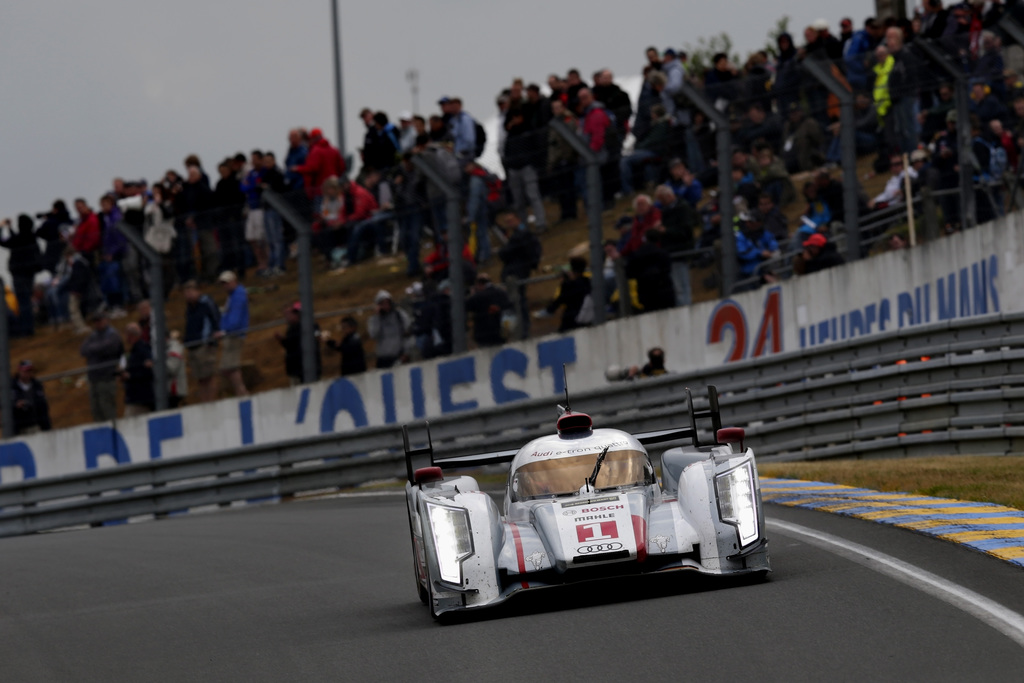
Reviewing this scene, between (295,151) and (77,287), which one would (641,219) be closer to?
(295,151)

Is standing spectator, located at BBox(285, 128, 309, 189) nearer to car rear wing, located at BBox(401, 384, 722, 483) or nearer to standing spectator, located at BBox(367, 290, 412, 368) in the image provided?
standing spectator, located at BBox(367, 290, 412, 368)

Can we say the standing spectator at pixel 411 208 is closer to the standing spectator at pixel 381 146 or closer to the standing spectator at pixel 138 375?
the standing spectator at pixel 381 146

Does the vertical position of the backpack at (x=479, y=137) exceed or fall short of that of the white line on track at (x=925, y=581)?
it exceeds it

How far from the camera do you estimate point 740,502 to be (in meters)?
8.03

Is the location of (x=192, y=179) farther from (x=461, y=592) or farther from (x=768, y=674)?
(x=768, y=674)

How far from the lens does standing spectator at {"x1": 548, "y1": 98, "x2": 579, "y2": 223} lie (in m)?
17.0

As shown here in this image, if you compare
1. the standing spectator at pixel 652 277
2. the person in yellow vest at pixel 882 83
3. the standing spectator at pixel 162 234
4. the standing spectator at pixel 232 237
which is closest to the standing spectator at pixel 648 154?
Answer: the standing spectator at pixel 652 277

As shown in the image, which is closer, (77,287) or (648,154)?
(648,154)

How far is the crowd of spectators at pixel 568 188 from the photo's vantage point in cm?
1548

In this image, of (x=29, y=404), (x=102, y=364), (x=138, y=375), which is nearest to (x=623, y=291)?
(x=138, y=375)

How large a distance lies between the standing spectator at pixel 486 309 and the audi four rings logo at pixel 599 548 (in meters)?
9.91

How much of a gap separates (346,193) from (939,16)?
6.87 m

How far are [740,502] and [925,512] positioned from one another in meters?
2.62

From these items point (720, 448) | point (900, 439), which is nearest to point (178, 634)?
point (720, 448)
